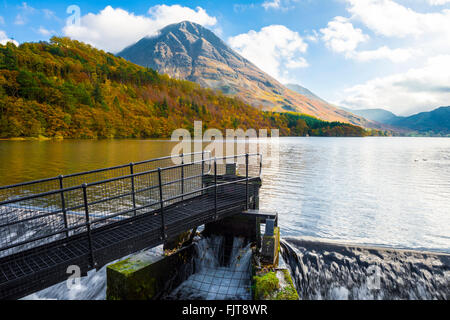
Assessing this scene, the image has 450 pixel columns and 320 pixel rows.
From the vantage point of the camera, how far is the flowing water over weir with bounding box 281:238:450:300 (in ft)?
24.1

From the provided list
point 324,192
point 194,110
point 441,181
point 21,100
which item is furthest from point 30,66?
point 441,181

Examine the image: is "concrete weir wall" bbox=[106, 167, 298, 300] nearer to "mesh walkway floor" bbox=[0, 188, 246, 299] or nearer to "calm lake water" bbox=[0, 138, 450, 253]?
"mesh walkway floor" bbox=[0, 188, 246, 299]

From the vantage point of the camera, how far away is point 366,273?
7848mm

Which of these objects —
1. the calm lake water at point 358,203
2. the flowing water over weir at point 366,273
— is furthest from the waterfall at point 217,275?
the calm lake water at point 358,203

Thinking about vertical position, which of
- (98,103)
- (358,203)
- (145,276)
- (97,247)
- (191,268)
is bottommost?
(358,203)

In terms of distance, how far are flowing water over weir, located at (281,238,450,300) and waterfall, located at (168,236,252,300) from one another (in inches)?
61.6

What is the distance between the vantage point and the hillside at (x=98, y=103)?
7850 centimetres

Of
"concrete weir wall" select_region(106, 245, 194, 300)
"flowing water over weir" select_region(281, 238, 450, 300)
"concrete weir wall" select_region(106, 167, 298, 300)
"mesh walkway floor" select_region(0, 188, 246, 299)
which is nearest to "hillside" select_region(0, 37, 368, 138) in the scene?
"mesh walkway floor" select_region(0, 188, 246, 299)

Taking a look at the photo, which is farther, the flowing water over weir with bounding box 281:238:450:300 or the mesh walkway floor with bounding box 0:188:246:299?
the flowing water over weir with bounding box 281:238:450:300

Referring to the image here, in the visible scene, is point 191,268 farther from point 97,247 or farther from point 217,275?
point 97,247

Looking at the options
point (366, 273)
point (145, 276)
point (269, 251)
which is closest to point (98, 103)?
point (145, 276)

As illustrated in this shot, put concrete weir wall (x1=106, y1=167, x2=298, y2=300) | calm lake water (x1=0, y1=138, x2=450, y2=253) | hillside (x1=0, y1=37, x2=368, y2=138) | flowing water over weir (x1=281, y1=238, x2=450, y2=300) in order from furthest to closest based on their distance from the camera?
hillside (x1=0, y1=37, x2=368, y2=138) < calm lake water (x1=0, y1=138, x2=450, y2=253) < flowing water over weir (x1=281, y1=238, x2=450, y2=300) < concrete weir wall (x1=106, y1=167, x2=298, y2=300)

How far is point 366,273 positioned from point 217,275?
4575 millimetres

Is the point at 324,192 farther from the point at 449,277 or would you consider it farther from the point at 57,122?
the point at 57,122
